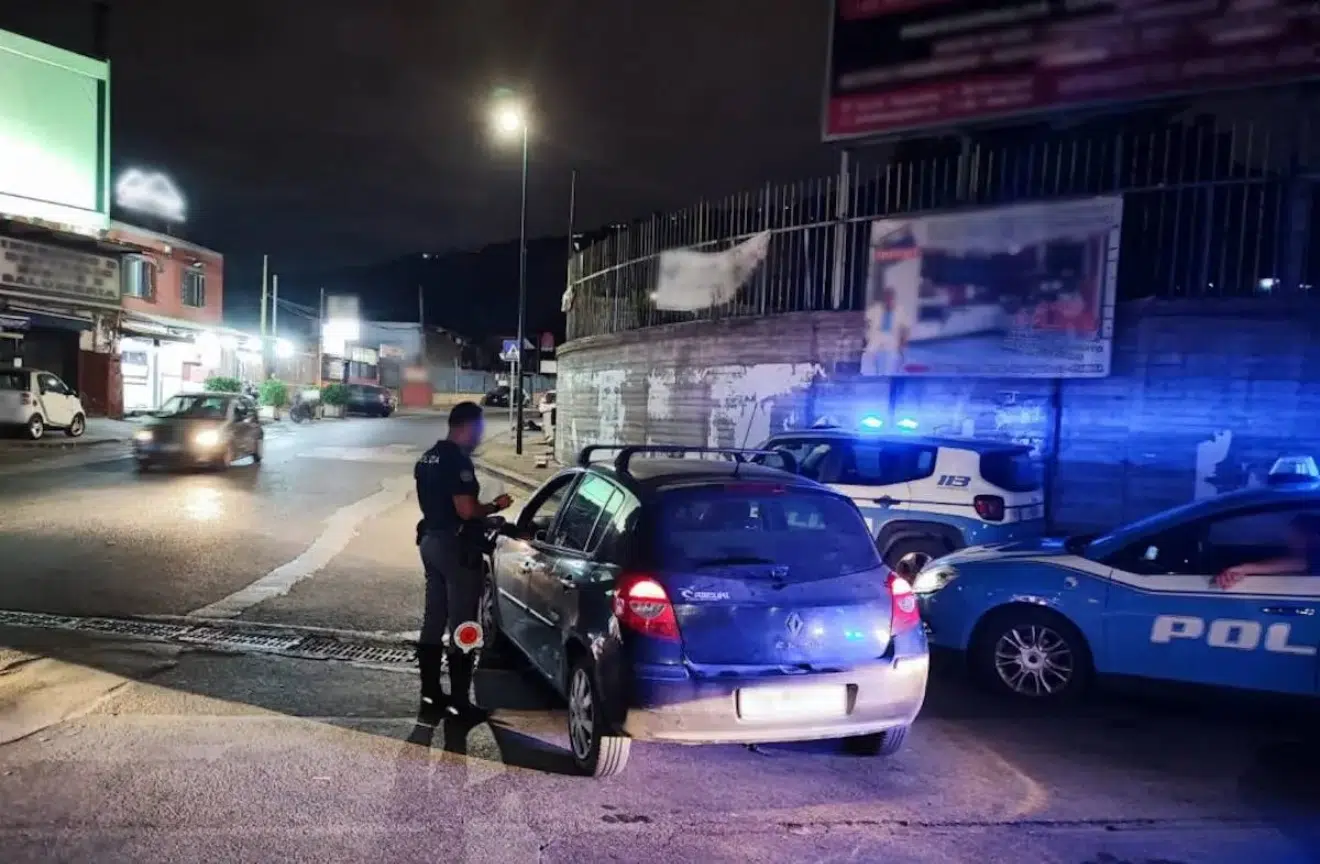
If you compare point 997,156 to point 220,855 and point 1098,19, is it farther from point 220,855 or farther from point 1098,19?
point 220,855

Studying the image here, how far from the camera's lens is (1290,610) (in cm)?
524

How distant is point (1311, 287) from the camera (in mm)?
10062

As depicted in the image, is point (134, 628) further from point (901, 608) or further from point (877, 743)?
point (901, 608)

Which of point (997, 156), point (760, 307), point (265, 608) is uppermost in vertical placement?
point (997, 156)

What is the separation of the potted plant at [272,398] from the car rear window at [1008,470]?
34952 millimetres

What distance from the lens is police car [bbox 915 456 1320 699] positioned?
530 cm

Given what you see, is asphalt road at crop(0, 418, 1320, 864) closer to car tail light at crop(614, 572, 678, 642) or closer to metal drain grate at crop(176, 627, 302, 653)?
metal drain grate at crop(176, 627, 302, 653)

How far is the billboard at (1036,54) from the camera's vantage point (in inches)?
418

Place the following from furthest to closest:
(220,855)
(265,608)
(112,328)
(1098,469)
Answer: (112,328) → (1098,469) → (265,608) → (220,855)

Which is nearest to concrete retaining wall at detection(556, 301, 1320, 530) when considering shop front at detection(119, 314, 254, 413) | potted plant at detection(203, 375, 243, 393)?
potted plant at detection(203, 375, 243, 393)

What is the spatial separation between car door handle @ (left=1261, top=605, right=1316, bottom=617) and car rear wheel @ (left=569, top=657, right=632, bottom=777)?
3543mm

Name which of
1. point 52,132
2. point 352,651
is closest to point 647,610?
point 352,651

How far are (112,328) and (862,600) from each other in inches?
1354

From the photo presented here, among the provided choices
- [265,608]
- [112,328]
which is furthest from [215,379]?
[265,608]
